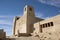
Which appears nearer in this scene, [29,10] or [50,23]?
[50,23]

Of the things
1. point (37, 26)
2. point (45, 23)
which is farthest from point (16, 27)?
point (45, 23)

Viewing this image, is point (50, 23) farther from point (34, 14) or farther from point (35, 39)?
point (34, 14)

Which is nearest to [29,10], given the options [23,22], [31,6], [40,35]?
[31,6]

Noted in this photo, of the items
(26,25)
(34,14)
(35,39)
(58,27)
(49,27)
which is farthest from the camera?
(34,14)

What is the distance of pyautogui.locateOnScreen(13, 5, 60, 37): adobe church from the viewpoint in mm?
25934

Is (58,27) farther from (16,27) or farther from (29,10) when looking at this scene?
(16,27)

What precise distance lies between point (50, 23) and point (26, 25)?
10.0 meters

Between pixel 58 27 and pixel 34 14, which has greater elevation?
pixel 34 14

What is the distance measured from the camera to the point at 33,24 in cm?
3369

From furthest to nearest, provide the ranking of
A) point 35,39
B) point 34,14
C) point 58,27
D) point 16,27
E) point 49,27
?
point 16,27
point 34,14
point 49,27
point 58,27
point 35,39

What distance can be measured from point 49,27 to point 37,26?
16.4 feet

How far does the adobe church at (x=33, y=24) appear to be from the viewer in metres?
25.9

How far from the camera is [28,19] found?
117ft

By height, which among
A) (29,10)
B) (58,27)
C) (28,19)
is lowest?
(58,27)
